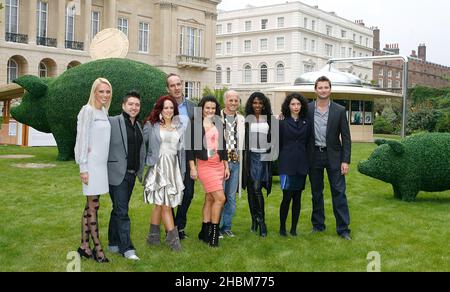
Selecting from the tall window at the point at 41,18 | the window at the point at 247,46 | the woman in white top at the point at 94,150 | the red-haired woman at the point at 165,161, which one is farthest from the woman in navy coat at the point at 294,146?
the window at the point at 247,46

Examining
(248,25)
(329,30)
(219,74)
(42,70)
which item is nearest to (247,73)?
(219,74)

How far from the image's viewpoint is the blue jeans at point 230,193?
648cm

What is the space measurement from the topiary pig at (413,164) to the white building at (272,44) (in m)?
57.5

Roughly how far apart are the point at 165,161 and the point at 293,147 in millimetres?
1702

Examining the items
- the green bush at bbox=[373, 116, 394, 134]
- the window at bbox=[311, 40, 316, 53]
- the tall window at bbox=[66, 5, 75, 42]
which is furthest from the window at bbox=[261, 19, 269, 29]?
the green bush at bbox=[373, 116, 394, 134]

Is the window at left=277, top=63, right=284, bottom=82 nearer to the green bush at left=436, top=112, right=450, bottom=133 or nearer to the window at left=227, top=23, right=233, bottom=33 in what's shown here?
the window at left=227, top=23, right=233, bottom=33

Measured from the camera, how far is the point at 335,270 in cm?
529

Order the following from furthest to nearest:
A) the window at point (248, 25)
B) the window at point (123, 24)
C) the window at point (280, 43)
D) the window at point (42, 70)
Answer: the window at point (248, 25), the window at point (280, 43), the window at point (123, 24), the window at point (42, 70)

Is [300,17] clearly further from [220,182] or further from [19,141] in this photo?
[220,182]

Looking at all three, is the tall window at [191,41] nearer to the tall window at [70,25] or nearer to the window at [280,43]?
the tall window at [70,25]

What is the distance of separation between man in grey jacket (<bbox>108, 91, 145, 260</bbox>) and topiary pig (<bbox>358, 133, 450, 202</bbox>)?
479cm

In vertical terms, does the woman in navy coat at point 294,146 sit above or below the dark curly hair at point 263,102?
below

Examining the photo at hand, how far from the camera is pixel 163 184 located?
18.9ft
